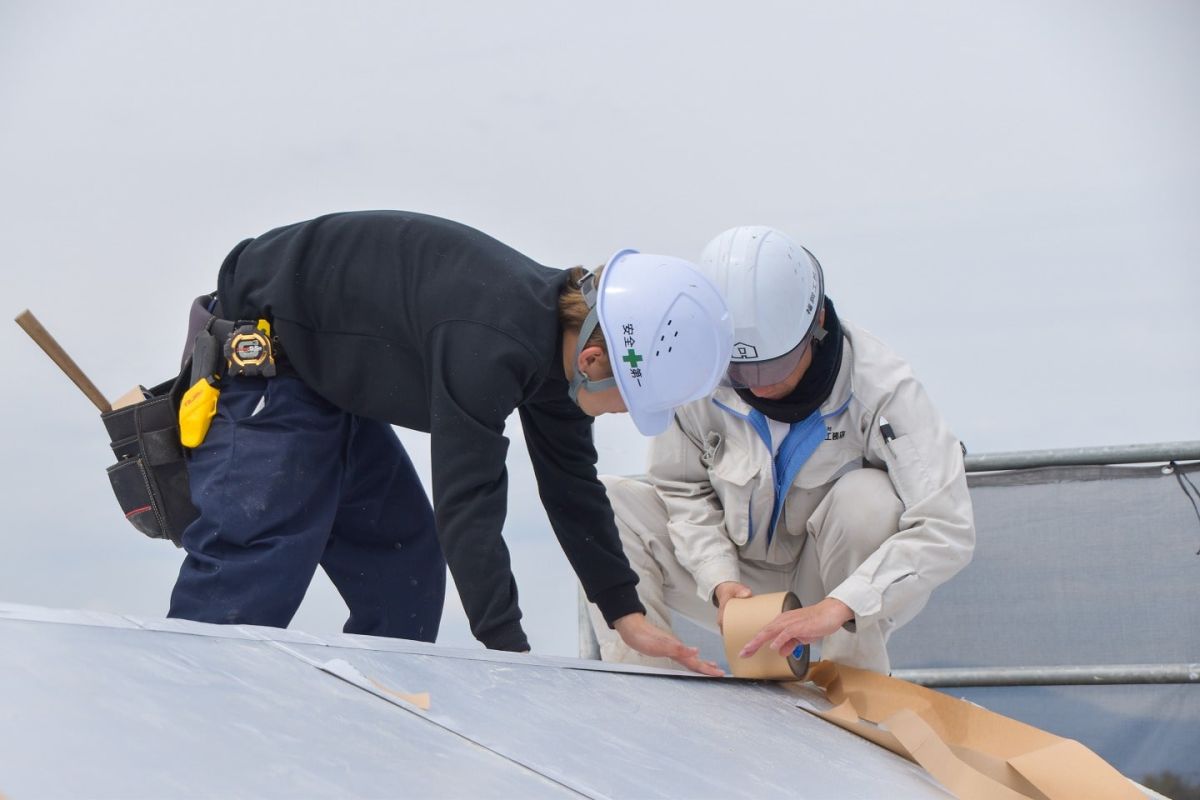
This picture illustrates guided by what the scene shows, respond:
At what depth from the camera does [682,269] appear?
8.07 feet

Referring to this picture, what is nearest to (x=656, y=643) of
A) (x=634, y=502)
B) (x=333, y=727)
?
(x=634, y=502)

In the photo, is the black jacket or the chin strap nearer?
the black jacket

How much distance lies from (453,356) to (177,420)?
2.25ft

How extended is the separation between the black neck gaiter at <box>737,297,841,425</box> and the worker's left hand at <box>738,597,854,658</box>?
0.56 meters

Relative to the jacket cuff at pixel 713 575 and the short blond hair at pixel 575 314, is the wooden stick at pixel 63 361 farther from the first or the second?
the jacket cuff at pixel 713 575

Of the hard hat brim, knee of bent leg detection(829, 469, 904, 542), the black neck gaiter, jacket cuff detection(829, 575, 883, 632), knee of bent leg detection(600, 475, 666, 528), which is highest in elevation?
the black neck gaiter

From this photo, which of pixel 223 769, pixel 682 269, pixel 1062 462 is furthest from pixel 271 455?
pixel 1062 462

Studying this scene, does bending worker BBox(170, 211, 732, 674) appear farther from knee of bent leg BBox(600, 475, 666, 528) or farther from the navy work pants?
knee of bent leg BBox(600, 475, 666, 528)

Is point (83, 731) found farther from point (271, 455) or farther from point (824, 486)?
point (824, 486)

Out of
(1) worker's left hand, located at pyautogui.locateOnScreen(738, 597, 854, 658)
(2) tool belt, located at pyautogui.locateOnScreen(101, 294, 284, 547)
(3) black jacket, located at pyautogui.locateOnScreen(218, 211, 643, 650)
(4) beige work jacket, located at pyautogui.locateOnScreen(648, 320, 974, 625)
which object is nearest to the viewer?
(3) black jacket, located at pyautogui.locateOnScreen(218, 211, 643, 650)

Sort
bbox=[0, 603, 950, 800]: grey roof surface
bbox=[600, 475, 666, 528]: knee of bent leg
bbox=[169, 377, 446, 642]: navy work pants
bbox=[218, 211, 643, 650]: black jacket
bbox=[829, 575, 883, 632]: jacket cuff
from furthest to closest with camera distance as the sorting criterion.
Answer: bbox=[600, 475, 666, 528]: knee of bent leg
bbox=[829, 575, 883, 632]: jacket cuff
bbox=[169, 377, 446, 642]: navy work pants
bbox=[218, 211, 643, 650]: black jacket
bbox=[0, 603, 950, 800]: grey roof surface

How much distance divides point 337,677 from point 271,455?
3.72ft

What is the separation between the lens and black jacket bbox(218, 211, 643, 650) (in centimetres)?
226

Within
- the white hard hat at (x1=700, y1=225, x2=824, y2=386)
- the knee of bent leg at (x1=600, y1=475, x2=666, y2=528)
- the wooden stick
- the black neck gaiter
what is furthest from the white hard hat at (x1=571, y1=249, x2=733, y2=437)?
the wooden stick
